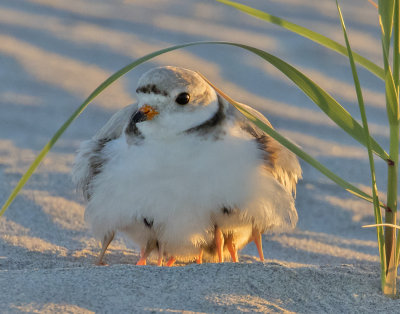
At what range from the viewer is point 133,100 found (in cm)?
463

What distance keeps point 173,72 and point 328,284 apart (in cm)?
84

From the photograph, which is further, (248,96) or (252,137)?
(248,96)

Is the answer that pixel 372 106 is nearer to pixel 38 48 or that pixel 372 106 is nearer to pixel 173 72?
pixel 38 48

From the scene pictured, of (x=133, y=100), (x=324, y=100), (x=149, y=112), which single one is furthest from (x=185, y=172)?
(x=133, y=100)

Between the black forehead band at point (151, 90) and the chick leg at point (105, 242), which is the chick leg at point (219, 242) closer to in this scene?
the chick leg at point (105, 242)

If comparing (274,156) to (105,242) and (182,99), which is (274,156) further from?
(105,242)

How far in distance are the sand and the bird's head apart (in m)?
0.49

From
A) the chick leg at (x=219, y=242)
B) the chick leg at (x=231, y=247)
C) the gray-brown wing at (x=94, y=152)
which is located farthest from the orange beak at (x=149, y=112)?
the chick leg at (x=231, y=247)

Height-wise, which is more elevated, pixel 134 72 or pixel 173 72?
pixel 173 72

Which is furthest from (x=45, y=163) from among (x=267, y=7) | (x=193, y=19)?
(x=267, y=7)

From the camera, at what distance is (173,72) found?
233cm

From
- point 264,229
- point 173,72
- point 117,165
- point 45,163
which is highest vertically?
point 173,72

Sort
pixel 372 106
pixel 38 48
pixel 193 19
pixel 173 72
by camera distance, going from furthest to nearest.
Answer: pixel 193 19
pixel 38 48
pixel 372 106
pixel 173 72

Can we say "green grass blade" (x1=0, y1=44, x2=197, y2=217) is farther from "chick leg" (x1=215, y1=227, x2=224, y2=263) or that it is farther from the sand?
"chick leg" (x1=215, y1=227, x2=224, y2=263)
